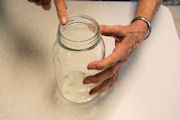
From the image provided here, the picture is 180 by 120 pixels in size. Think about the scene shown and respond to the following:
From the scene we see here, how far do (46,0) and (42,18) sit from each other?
193 mm

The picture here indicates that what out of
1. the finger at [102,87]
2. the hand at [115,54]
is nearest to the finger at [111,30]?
the hand at [115,54]

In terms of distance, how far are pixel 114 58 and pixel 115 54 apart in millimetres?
14

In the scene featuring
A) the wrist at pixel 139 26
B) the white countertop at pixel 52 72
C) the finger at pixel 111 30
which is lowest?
the white countertop at pixel 52 72

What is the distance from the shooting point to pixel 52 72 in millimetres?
658

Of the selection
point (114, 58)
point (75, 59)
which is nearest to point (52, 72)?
point (75, 59)

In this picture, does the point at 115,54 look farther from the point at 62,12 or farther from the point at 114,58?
the point at 62,12

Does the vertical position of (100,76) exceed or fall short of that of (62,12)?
it falls short

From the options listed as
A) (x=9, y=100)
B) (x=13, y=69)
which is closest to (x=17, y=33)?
(x=13, y=69)

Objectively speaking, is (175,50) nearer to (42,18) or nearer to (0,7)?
(42,18)

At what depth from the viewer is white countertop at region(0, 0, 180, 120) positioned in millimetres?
571

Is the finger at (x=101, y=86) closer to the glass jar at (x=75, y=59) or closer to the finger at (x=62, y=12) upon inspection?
the glass jar at (x=75, y=59)

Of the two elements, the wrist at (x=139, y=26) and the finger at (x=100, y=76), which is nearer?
the finger at (x=100, y=76)

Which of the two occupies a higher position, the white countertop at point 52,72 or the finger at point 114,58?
the finger at point 114,58

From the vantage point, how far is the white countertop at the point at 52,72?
571 mm
